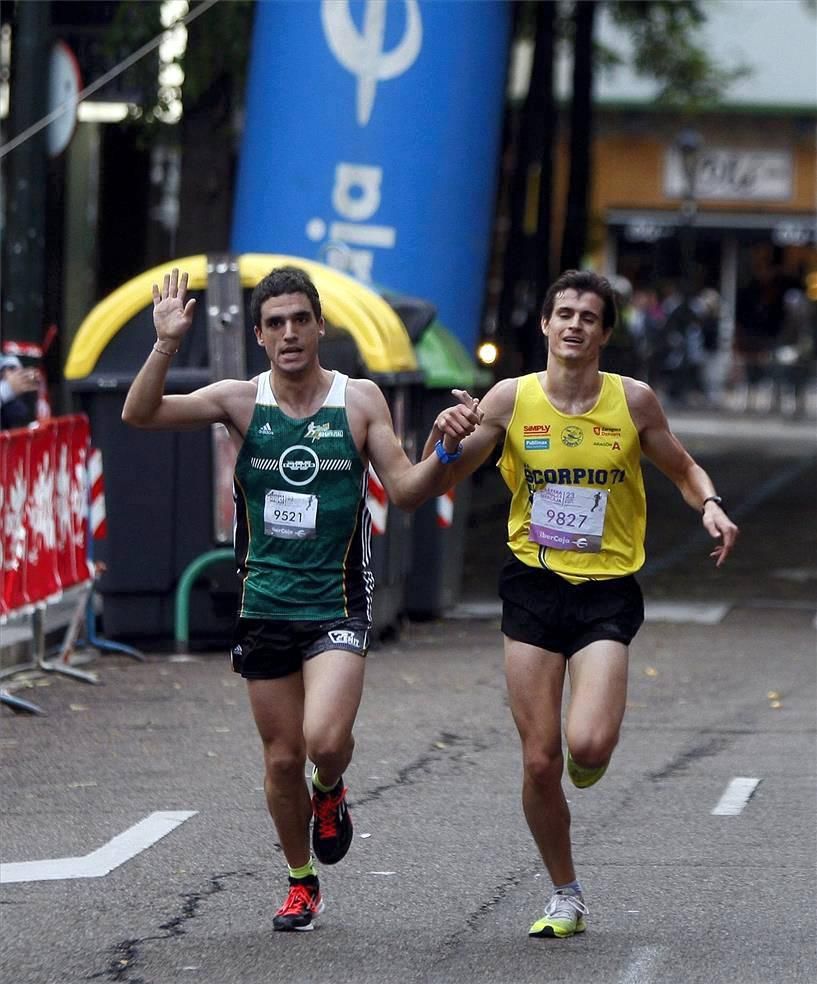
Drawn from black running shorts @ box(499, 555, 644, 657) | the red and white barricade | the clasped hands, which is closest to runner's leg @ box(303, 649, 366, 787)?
black running shorts @ box(499, 555, 644, 657)

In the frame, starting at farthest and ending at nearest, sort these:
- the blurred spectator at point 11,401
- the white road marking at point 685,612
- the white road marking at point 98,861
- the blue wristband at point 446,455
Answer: the white road marking at point 685,612
the blurred spectator at point 11,401
the white road marking at point 98,861
the blue wristband at point 446,455

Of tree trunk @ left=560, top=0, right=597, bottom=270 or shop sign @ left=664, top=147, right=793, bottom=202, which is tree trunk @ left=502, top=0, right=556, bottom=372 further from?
shop sign @ left=664, top=147, right=793, bottom=202

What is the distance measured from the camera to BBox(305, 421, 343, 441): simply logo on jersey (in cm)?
630

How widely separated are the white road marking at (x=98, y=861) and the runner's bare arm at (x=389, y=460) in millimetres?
1749

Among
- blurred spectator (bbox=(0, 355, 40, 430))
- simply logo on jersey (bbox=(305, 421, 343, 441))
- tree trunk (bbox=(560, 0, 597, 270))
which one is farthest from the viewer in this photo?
tree trunk (bbox=(560, 0, 597, 270))

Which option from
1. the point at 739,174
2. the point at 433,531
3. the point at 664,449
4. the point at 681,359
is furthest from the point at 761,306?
the point at 664,449

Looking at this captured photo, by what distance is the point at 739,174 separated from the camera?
4947 cm

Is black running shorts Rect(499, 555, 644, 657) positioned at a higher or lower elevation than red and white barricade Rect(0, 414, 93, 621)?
higher

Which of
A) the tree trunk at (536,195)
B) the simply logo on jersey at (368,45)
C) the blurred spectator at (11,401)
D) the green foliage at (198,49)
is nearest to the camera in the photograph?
the blurred spectator at (11,401)

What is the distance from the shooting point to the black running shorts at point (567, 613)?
20.6 ft

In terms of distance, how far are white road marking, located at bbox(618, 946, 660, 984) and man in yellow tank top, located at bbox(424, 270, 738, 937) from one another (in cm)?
26

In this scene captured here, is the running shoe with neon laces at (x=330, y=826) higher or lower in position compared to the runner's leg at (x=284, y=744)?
lower

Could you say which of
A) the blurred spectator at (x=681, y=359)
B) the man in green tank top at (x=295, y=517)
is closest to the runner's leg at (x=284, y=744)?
the man in green tank top at (x=295, y=517)

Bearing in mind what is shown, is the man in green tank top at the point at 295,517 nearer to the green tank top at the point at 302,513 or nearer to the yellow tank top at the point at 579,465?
the green tank top at the point at 302,513
